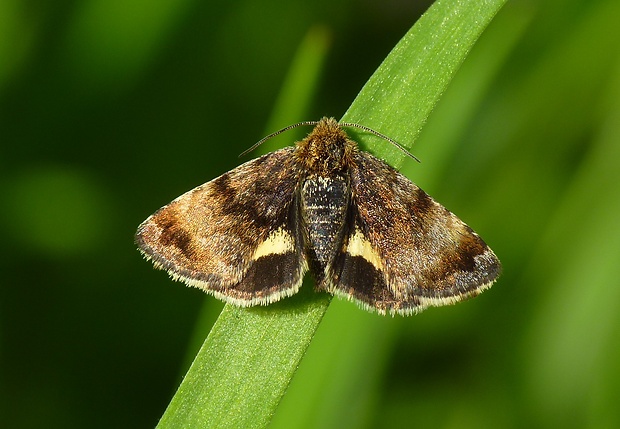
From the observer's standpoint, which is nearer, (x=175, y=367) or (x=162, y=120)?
(x=175, y=367)

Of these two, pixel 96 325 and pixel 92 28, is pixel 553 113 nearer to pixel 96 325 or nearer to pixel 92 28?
pixel 92 28

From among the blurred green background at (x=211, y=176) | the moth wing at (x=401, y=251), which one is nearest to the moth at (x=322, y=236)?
the moth wing at (x=401, y=251)

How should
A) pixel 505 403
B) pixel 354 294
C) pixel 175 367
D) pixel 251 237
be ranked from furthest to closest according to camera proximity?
pixel 175 367 < pixel 505 403 < pixel 251 237 < pixel 354 294

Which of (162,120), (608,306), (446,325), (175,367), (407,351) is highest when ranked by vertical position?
(608,306)

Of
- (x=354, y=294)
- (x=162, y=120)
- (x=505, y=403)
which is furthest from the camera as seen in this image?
(x=162, y=120)

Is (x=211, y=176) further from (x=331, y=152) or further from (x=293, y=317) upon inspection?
(x=293, y=317)

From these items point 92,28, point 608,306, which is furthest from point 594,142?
point 92,28

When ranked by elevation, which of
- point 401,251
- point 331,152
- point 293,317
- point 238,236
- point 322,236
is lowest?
point 293,317

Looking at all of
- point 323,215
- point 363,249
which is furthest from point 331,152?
point 363,249
